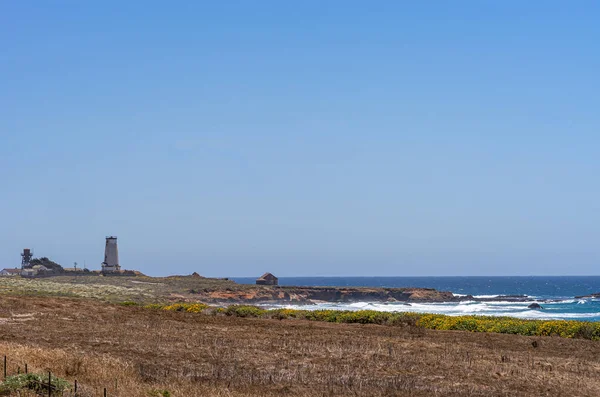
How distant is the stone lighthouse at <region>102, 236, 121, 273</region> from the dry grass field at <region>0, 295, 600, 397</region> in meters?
98.2

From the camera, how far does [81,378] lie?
19.2 meters

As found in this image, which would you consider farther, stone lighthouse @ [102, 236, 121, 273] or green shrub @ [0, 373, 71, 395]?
stone lighthouse @ [102, 236, 121, 273]

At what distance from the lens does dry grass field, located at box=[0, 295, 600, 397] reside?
2008 centimetres

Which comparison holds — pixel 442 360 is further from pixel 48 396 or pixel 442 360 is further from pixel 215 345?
pixel 48 396

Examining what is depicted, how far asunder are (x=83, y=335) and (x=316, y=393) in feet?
49.2

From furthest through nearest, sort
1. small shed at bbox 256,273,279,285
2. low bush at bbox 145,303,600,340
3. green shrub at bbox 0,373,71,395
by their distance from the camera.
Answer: small shed at bbox 256,273,279,285, low bush at bbox 145,303,600,340, green shrub at bbox 0,373,71,395

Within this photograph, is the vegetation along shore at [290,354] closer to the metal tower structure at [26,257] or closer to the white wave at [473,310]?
the white wave at [473,310]

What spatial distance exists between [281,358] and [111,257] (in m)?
117

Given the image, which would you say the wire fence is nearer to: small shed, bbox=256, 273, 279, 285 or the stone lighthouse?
the stone lighthouse

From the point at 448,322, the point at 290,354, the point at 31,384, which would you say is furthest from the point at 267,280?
the point at 31,384

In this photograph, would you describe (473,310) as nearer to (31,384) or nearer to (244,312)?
(244,312)

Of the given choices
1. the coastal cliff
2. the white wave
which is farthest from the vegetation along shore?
the coastal cliff

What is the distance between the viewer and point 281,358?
26062 mm

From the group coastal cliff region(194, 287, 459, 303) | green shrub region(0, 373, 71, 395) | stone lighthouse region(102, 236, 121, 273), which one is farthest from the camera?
stone lighthouse region(102, 236, 121, 273)
